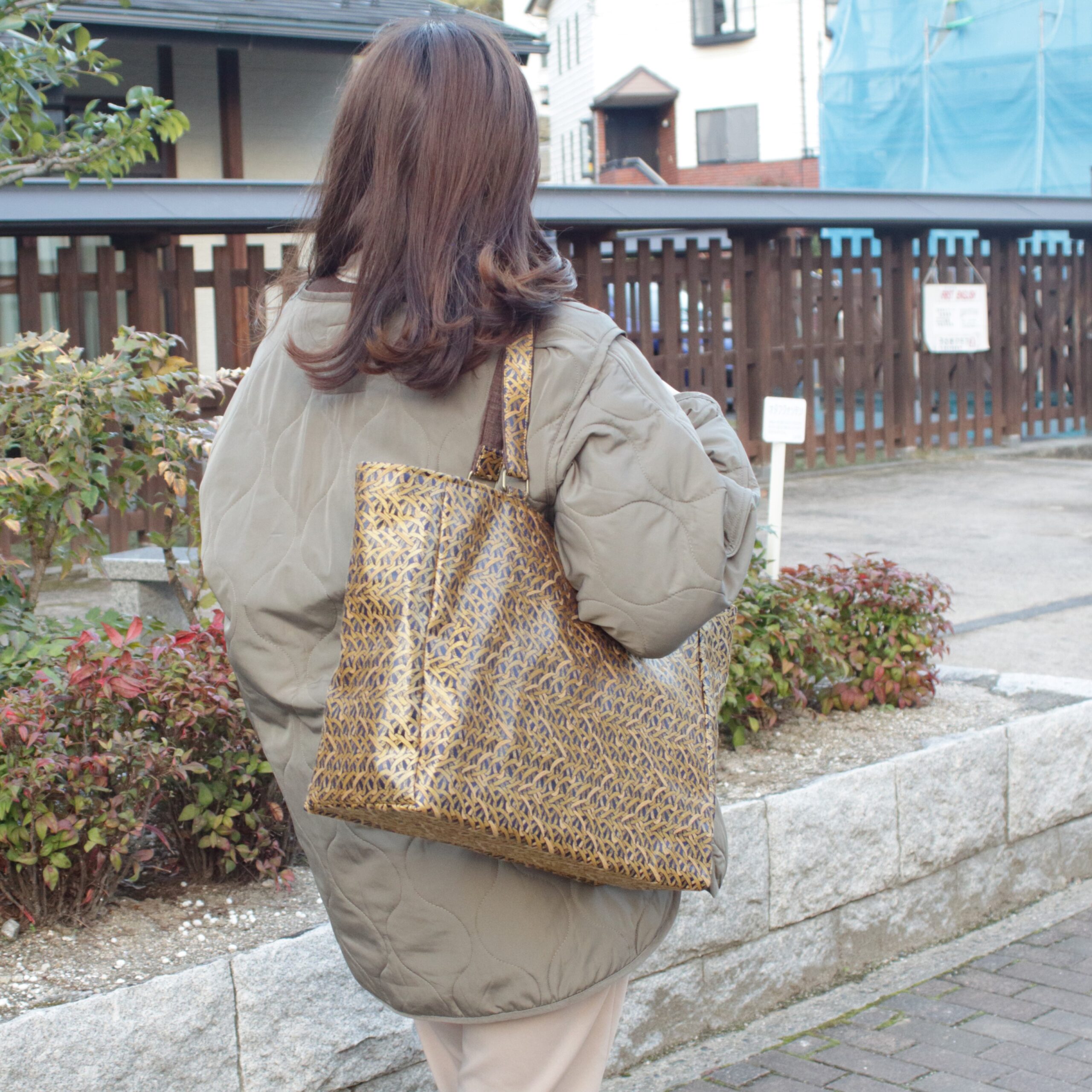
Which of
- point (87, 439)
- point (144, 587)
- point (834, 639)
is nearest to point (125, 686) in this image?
point (87, 439)

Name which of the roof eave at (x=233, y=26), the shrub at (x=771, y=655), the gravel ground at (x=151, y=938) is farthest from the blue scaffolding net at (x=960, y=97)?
the gravel ground at (x=151, y=938)

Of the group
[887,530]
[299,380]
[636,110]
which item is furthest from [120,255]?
[636,110]

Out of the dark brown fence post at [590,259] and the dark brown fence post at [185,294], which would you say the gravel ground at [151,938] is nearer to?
the dark brown fence post at [185,294]

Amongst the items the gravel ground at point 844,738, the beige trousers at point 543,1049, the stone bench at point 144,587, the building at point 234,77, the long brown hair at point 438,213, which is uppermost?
the building at point 234,77

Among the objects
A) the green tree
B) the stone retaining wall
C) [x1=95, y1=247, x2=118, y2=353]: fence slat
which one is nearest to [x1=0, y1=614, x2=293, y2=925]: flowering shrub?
the stone retaining wall

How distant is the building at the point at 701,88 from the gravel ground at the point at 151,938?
3575 cm

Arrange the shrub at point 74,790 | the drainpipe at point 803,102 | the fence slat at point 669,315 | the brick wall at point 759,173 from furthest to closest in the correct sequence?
the brick wall at point 759,173
the drainpipe at point 803,102
the fence slat at point 669,315
the shrub at point 74,790

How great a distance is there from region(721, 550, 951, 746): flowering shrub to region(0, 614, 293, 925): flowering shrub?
1.62 meters

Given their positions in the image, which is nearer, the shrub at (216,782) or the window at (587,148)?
the shrub at (216,782)

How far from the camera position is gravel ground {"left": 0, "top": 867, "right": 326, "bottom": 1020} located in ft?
8.15

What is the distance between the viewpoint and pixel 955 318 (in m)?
13.2

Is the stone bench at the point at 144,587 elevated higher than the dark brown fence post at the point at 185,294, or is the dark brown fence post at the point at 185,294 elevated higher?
the dark brown fence post at the point at 185,294

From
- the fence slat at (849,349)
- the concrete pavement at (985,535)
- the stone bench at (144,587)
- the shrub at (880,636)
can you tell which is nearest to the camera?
the shrub at (880,636)

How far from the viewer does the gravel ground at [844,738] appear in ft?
12.2
